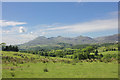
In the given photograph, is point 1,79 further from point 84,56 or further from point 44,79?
point 84,56

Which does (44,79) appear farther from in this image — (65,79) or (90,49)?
(90,49)

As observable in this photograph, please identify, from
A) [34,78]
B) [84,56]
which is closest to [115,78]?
[34,78]

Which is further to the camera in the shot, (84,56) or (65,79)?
(84,56)

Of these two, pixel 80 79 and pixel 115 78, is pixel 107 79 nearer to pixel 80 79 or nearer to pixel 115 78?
pixel 115 78

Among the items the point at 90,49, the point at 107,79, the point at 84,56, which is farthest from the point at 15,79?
the point at 90,49

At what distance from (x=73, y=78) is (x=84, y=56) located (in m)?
36.0

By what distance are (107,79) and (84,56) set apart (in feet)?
117

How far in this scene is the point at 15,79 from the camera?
37.9 feet

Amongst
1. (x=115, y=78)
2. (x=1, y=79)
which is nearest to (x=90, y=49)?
(x=115, y=78)

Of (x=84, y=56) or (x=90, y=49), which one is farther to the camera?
(x=90, y=49)

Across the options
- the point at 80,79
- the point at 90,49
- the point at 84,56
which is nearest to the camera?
the point at 80,79

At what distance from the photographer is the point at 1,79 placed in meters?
11.6

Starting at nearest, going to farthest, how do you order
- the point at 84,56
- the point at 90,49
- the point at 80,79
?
the point at 80,79, the point at 84,56, the point at 90,49

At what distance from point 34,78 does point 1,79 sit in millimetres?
3083
